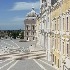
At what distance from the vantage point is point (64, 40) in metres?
24.5

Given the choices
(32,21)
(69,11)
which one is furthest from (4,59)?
(32,21)

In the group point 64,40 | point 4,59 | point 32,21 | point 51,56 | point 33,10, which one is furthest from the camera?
point 33,10

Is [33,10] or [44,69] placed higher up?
[33,10]

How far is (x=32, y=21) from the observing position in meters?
90.3

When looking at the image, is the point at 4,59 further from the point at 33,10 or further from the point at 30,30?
the point at 33,10

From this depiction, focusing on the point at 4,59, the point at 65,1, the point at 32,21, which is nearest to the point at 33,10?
the point at 32,21

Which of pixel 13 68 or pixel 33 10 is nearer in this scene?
Answer: pixel 13 68

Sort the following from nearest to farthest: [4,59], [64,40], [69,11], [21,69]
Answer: [69,11] → [64,40] → [21,69] → [4,59]

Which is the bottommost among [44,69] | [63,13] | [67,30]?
[44,69]

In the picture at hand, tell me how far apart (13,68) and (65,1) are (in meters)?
10.9

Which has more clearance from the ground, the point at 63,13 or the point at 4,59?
the point at 63,13

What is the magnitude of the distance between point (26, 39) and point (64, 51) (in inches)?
2672

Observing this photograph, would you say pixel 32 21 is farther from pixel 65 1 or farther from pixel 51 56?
pixel 65 1

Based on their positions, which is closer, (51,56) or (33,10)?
(51,56)
